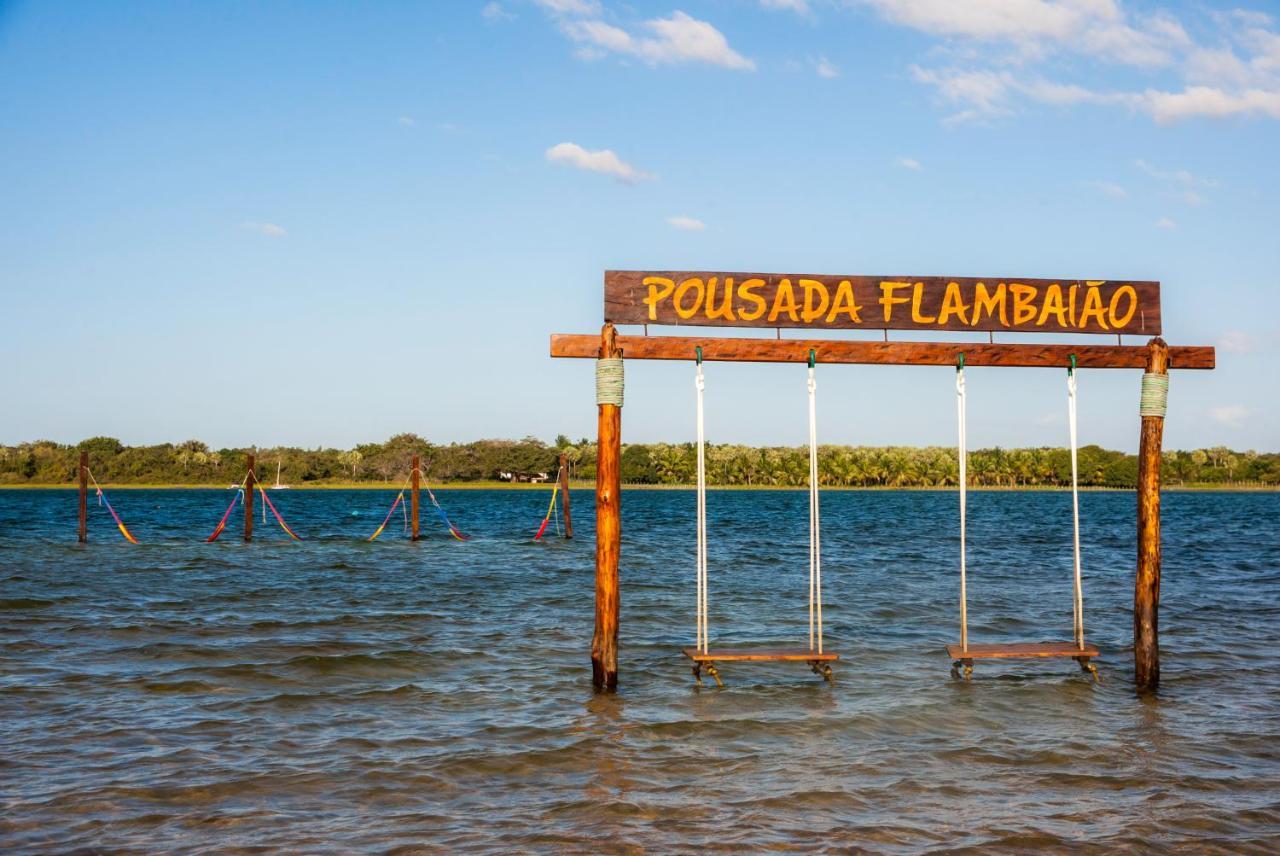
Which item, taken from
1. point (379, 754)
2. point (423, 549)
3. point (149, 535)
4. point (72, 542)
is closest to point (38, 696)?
point (379, 754)

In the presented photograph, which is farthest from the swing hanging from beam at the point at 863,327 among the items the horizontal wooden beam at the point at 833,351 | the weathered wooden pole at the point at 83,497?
the weathered wooden pole at the point at 83,497

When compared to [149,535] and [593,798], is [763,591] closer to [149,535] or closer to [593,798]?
[593,798]

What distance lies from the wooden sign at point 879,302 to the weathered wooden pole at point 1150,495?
485 mm

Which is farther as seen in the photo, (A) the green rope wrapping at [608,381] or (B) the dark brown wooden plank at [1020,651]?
(B) the dark brown wooden plank at [1020,651]

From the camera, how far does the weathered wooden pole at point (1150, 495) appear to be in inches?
461

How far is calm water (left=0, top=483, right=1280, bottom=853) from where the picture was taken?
7.67 meters

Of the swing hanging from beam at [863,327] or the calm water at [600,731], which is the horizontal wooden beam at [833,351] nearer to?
the swing hanging from beam at [863,327]

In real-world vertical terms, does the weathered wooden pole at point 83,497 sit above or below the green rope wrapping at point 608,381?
below

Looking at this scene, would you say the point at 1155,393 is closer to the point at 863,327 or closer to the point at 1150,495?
the point at 1150,495

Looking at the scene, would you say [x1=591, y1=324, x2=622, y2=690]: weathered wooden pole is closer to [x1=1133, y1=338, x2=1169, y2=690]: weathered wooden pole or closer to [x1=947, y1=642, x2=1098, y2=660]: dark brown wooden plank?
[x1=947, y1=642, x2=1098, y2=660]: dark brown wooden plank

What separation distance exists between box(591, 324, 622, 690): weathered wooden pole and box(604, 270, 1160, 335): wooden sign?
0.50 meters

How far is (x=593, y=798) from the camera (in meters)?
8.36

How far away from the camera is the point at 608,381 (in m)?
11.1

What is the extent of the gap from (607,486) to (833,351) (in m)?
2.77
